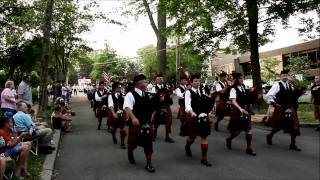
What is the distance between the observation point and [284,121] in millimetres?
10508

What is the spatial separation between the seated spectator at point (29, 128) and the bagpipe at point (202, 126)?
10.9ft

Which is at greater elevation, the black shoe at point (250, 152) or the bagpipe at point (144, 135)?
the bagpipe at point (144, 135)

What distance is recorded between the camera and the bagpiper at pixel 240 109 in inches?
396

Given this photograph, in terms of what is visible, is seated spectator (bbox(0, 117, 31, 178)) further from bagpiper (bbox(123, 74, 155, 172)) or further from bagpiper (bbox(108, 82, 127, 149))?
bagpiper (bbox(108, 82, 127, 149))

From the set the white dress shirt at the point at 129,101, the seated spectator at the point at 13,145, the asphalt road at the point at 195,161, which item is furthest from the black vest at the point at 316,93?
the seated spectator at the point at 13,145

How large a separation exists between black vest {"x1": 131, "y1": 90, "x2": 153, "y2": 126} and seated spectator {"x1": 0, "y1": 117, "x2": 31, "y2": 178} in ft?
6.80

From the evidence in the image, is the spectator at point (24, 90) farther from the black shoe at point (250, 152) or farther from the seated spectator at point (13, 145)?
the black shoe at point (250, 152)

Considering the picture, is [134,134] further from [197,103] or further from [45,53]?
[45,53]

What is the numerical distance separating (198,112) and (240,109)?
44.7 inches

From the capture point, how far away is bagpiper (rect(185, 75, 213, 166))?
9117 millimetres

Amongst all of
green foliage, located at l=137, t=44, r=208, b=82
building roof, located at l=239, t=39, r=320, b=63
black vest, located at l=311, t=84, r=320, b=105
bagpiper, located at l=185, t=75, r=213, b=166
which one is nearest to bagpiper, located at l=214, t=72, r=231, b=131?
black vest, located at l=311, t=84, r=320, b=105

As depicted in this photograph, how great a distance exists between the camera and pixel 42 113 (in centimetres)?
1650

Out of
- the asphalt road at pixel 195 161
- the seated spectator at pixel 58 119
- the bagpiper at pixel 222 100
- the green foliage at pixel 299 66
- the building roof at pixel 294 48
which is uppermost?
the building roof at pixel 294 48

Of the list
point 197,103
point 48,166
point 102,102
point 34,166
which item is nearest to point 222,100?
point 102,102
